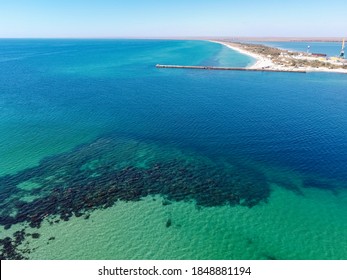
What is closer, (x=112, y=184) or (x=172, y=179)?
(x=112, y=184)

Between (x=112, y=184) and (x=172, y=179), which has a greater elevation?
(x=172, y=179)

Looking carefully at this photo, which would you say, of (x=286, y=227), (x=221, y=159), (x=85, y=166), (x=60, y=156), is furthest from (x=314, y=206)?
(x=60, y=156)

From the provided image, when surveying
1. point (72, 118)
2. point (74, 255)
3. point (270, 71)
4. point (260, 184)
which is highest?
point (270, 71)

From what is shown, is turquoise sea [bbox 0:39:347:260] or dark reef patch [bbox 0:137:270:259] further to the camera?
dark reef patch [bbox 0:137:270:259]

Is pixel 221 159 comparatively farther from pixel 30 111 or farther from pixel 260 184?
pixel 30 111
